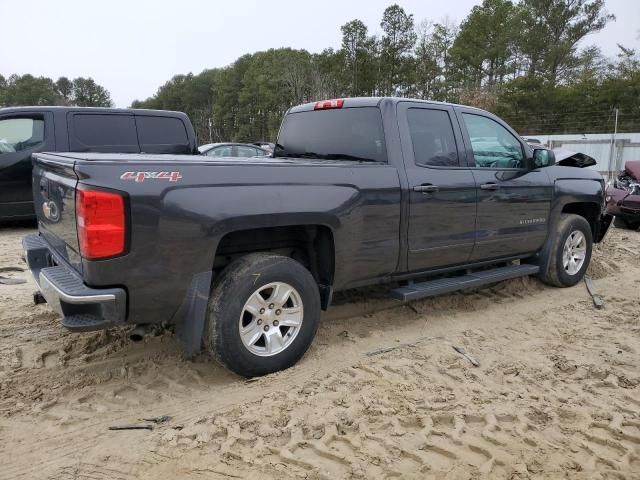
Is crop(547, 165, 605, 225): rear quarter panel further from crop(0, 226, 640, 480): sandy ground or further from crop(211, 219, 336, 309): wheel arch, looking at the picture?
crop(211, 219, 336, 309): wheel arch

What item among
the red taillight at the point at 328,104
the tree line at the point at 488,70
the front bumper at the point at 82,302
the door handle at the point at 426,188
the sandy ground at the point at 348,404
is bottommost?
the sandy ground at the point at 348,404

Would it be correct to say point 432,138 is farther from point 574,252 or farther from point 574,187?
point 574,252

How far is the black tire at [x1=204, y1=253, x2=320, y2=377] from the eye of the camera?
3.23m

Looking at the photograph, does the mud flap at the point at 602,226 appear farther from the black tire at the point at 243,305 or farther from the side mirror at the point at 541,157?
the black tire at the point at 243,305

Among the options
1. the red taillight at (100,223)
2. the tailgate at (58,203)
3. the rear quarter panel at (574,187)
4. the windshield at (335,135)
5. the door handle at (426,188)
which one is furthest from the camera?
the rear quarter panel at (574,187)

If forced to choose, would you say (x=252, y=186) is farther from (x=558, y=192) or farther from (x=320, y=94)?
(x=320, y=94)

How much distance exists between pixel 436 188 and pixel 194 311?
2158 mm

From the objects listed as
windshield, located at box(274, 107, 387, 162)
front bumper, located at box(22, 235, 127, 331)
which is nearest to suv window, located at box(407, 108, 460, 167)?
windshield, located at box(274, 107, 387, 162)

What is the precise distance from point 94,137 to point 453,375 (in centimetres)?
609

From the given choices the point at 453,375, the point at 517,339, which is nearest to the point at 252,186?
the point at 453,375

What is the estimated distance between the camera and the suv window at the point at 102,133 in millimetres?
7371

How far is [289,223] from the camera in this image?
3.44 m

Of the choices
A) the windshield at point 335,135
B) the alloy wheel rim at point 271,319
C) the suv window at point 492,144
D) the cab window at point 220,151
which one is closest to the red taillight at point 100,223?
the alloy wheel rim at point 271,319

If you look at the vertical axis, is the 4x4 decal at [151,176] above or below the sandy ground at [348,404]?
above
